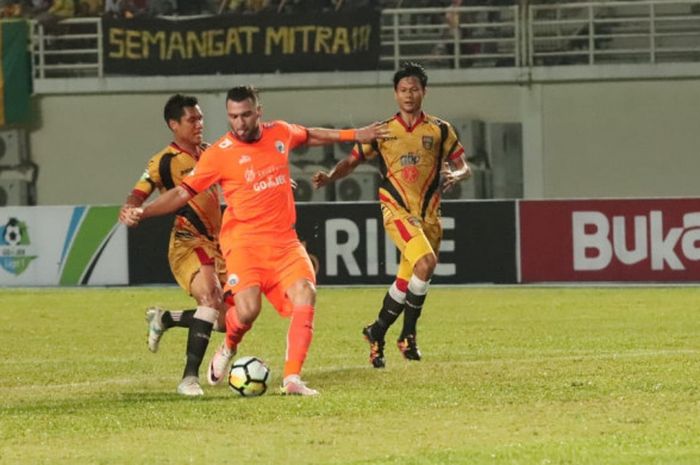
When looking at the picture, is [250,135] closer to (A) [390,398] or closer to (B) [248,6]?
(A) [390,398]

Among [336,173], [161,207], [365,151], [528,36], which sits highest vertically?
[528,36]

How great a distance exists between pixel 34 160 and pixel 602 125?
34.0 ft

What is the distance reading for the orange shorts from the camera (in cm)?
1202

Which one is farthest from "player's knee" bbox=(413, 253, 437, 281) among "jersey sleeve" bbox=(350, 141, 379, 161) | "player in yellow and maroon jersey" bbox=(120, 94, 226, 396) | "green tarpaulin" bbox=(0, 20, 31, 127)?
"green tarpaulin" bbox=(0, 20, 31, 127)

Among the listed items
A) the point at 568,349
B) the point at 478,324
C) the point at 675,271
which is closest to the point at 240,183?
the point at 568,349

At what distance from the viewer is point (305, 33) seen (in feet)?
108

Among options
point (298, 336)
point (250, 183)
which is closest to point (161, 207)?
point (250, 183)

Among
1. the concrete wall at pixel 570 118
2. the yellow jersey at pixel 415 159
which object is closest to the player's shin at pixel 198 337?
the yellow jersey at pixel 415 159

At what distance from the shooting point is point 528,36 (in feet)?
105

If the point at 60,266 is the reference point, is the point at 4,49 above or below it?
above

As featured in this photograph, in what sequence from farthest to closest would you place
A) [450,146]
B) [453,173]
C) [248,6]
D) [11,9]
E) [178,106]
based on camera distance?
[11,9] < [248,6] < [450,146] < [453,173] < [178,106]

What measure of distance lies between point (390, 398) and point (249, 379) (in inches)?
35.5

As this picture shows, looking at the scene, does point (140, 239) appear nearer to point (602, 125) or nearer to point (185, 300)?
point (185, 300)

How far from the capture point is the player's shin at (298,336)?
11.9m
